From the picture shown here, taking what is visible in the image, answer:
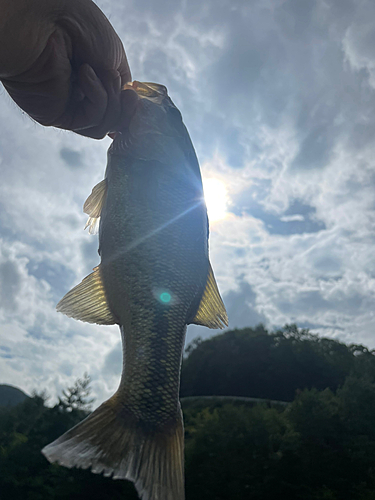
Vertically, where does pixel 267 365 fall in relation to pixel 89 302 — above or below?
Answer: above

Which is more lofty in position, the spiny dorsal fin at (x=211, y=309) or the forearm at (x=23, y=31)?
the forearm at (x=23, y=31)

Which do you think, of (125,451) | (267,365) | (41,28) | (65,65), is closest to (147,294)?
(125,451)

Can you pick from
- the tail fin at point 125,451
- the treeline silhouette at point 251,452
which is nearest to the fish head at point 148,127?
the tail fin at point 125,451

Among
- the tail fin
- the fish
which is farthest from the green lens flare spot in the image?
the tail fin

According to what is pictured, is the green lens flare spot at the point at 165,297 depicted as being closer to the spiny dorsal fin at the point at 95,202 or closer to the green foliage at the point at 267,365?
the spiny dorsal fin at the point at 95,202

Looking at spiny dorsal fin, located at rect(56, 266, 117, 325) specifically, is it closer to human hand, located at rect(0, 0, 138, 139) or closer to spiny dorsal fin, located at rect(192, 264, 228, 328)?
spiny dorsal fin, located at rect(192, 264, 228, 328)

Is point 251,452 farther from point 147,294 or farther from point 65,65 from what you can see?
point 65,65
